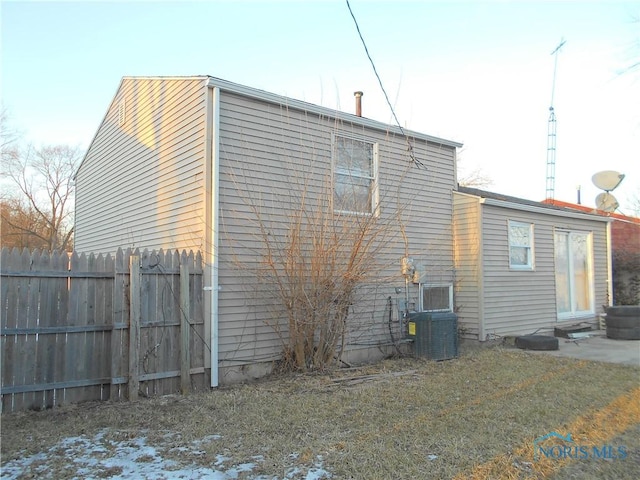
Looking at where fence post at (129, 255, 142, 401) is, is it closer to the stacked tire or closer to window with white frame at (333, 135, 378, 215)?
window with white frame at (333, 135, 378, 215)

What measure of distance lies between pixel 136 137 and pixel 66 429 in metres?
5.83

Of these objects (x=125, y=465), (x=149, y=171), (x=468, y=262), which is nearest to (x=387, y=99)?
(x=468, y=262)

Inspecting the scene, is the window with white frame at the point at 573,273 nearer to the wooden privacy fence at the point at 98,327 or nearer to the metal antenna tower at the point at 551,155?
the wooden privacy fence at the point at 98,327

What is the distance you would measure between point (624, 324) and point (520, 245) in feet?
9.51

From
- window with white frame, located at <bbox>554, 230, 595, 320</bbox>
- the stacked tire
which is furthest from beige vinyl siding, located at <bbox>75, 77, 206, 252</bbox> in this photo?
the stacked tire

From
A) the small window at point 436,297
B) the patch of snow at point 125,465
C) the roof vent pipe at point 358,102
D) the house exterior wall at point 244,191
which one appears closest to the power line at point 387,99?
the house exterior wall at point 244,191

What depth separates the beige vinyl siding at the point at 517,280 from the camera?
31.2 feet

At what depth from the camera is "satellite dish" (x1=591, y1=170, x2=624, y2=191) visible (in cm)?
1219

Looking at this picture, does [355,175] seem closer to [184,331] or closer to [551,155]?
[184,331]

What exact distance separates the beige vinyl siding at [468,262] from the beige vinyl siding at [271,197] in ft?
3.95

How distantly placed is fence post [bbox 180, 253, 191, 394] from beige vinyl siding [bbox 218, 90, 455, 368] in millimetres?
527

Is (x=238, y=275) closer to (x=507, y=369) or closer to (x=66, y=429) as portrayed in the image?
(x=66, y=429)

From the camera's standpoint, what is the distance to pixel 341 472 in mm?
3350

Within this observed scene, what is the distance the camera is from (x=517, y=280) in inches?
399
